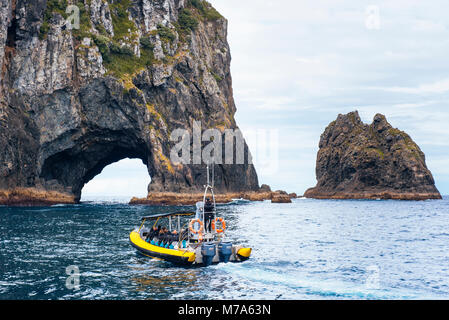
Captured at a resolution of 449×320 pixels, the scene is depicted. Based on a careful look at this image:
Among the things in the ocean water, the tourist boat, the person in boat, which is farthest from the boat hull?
the person in boat

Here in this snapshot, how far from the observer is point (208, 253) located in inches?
895

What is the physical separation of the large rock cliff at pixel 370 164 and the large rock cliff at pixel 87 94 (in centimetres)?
6920

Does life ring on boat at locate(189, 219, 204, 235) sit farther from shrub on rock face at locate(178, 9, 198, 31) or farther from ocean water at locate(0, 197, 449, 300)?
shrub on rock face at locate(178, 9, 198, 31)

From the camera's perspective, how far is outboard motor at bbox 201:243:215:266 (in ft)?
74.6

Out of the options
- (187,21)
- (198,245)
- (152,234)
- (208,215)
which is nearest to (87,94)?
(187,21)

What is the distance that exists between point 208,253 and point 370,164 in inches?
4971

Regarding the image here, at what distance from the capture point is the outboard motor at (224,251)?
23.3 m

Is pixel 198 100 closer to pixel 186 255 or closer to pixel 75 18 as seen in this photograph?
pixel 75 18

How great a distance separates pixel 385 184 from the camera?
136 meters

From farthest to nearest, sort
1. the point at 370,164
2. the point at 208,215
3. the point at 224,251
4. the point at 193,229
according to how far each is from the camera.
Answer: the point at 370,164 < the point at 208,215 < the point at 193,229 < the point at 224,251

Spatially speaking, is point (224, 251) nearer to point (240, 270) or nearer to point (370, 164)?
point (240, 270)
